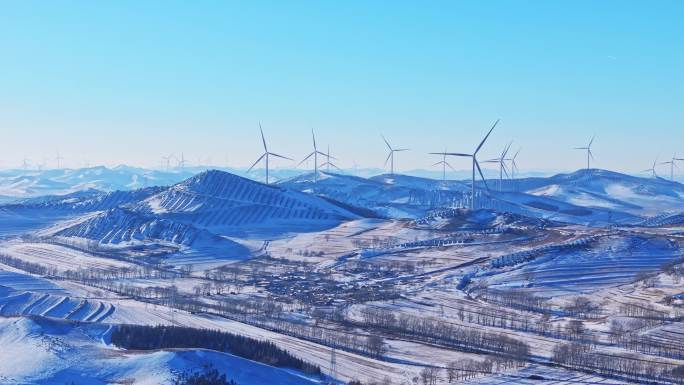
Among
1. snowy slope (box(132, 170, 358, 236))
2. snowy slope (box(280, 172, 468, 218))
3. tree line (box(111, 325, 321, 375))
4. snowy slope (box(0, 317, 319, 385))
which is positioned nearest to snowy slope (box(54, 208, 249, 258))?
snowy slope (box(132, 170, 358, 236))

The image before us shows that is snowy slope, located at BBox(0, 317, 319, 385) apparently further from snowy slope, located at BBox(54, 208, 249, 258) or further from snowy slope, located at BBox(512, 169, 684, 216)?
snowy slope, located at BBox(512, 169, 684, 216)

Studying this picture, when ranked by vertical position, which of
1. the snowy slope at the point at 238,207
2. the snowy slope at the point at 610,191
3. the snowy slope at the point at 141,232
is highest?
the snowy slope at the point at 610,191

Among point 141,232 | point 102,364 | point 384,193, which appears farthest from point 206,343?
point 384,193

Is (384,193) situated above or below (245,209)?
above

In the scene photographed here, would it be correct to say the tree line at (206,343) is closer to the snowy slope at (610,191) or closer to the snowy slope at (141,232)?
the snowy slope at (141,232)

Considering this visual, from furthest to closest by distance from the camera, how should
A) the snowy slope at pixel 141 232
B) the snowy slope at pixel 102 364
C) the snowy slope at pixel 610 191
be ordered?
the snowy slope at pixel 610 191 → the snowy slope at pixel 141 232 → the snowy slope at pixel 102 364

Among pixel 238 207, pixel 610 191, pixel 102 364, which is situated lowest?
pixel 102 364

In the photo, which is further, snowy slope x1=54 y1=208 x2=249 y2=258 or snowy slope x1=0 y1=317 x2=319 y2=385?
snowy slope x1=54 y1=208 x2=249 y2=258

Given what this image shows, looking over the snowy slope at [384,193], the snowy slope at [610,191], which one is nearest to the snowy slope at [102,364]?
the snowy slope at [384,193]

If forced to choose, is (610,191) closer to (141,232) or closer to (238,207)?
(238,207)

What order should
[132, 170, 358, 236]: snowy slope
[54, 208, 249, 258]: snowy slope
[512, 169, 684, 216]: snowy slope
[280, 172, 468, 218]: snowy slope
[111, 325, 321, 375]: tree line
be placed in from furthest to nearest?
1. [512, 169, 684, 216]: snowy slope
2. [280, 172, 468, 218]: snowy slope
3. [132, 170, 358, 236]: snowy slope
4. [54, 208, 249, 258]: snowy slope
5. [111, 325, 321, 375]: tree line

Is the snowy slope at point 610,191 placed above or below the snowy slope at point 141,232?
above

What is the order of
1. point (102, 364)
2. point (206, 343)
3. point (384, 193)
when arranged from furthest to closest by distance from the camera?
point (384, 193)
point (206, 343)
point (102, 364)

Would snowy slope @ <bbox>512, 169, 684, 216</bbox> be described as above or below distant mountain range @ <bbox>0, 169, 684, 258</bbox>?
above
